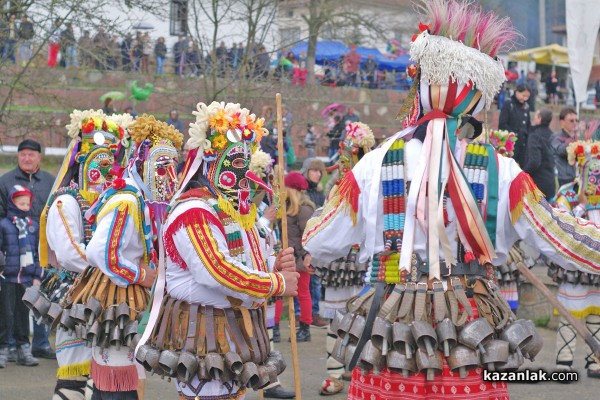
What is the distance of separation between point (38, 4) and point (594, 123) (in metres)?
7.27

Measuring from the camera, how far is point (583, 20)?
529 inches

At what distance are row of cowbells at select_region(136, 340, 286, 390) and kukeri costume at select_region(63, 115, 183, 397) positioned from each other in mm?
1051

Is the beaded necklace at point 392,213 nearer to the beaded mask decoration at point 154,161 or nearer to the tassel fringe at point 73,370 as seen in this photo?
the beaded mask decoration at point 154,161

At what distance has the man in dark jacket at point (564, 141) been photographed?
1248cm

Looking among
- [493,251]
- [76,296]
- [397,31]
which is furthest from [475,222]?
[397,31]

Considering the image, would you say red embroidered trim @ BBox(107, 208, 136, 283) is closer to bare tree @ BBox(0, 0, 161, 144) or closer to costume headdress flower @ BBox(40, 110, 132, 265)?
costume headdress flower @ BBox(40, 110, 132, 265)

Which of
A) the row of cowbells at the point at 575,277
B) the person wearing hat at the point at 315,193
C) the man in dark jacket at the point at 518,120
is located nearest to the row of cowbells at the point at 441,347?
the row of cowbells at the point at 575,277

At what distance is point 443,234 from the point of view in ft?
16.7

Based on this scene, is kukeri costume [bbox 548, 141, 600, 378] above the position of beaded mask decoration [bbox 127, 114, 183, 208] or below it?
below

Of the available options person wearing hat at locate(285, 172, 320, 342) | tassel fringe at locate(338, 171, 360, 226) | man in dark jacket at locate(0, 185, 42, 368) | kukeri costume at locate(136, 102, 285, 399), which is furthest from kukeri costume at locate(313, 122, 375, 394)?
tassel fringe at locate(338, 171, 360, 226)

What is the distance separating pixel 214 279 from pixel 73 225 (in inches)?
90.7

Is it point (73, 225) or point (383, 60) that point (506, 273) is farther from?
point (383, 60)

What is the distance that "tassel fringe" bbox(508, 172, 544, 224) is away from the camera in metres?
5.12

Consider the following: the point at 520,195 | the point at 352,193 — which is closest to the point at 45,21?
the point at 352,193
